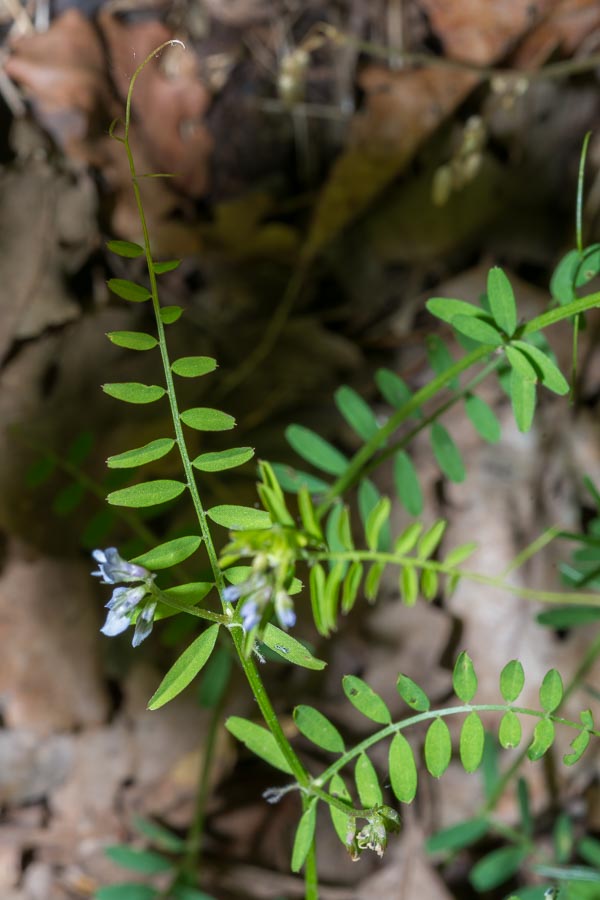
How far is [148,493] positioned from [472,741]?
0.66 meters

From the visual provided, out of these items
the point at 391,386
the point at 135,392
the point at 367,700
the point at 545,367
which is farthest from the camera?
the point at 391,386

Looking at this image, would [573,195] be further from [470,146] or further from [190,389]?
[190,389]

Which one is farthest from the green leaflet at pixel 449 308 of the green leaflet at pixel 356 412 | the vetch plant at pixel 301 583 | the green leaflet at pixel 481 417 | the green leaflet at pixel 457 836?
the green leaflet at pixel 457 836

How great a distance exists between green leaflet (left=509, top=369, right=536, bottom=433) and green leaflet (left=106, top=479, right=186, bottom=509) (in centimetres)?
65

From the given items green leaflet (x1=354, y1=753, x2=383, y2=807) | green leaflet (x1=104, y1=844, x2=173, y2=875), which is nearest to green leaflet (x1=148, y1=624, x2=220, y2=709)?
green leaflet (x1=354, y1=753, x2=383, y2=807)

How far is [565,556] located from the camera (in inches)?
102

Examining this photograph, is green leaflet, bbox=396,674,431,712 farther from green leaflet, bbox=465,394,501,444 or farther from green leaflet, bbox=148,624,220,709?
green leaflet, bbox=465,394,501,444

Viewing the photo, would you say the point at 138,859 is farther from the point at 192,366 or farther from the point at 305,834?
the point at 192,366

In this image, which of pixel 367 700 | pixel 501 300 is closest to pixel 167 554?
pixel 367 700

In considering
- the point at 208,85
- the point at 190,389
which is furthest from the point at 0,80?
the point at 190,389

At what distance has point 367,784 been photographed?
4.66 feet

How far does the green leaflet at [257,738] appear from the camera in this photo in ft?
4.95

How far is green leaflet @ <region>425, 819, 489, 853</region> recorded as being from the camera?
2299 mm

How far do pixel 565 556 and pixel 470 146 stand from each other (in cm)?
125
